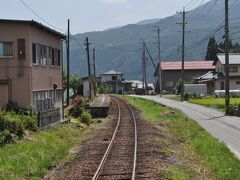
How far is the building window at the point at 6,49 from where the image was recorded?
30.7 metres

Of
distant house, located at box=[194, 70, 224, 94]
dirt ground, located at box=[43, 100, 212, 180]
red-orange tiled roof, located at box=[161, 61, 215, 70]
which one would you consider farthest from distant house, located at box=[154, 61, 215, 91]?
dirt ground, located at box=[43, 100, 212, 180]

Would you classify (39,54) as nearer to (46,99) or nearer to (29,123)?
(46,99)

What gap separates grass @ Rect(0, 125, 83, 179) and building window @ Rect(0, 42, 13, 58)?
20.4 feet

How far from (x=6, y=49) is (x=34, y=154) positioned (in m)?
13.1

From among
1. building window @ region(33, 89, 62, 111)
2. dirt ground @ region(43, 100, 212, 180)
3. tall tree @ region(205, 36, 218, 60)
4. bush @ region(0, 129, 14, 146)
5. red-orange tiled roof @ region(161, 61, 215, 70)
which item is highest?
tall tree @ region(205, 36, 218, 60)

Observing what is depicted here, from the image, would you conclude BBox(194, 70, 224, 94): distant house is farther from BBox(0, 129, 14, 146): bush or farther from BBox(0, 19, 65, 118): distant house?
BBox(0, 129, 14, 146): bush

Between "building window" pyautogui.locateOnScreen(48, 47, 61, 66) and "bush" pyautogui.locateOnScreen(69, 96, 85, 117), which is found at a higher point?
"building window" pyautogui.locateOnScreen(48, 47, 61, 66)

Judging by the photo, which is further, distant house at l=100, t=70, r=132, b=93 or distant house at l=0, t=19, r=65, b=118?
distant house at l=100, t=70, r=132, b=93

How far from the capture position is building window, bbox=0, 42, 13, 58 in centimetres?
3072

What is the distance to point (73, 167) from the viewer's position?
17.3m

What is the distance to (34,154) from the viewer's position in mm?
18953

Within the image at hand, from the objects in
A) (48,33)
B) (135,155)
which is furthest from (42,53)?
(135,155)

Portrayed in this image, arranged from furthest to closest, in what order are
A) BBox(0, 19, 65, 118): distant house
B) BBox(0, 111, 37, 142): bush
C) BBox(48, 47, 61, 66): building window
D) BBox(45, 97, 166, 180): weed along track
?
BBox(48, 47, 61, 66): building window < BBox(0, 19, 65, 118): distant house < BBox(0, 111, 37, 142): bush < BBox(45, 97, 166, 180): weed along track

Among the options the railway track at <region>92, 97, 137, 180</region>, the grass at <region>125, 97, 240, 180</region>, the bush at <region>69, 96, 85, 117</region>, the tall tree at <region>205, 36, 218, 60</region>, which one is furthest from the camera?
the tall tree at <region>205, 36, 218, 60</region>
